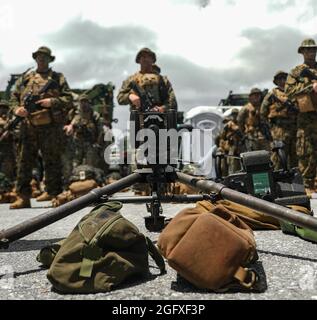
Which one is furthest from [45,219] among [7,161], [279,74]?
[7,161]

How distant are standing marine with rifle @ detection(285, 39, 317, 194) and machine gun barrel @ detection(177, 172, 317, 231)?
460 centimetres

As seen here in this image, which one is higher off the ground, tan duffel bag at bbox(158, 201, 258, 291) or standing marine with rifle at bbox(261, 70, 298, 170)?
standing marine with rifle at bbox(261, 70, 298, 170)

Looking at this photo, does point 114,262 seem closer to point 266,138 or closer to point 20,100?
point 20,100

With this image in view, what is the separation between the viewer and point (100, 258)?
1.95m

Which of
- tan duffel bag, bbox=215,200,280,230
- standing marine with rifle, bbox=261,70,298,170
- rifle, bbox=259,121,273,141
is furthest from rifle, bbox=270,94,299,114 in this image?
tan duffel bag, bbox=215,200,280,230

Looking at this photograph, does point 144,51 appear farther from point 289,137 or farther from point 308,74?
point 289,137

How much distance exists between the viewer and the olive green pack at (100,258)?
6.27 feet

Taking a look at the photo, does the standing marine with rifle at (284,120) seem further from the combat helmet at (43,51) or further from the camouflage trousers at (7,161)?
the camouflage trousers at (7,161)

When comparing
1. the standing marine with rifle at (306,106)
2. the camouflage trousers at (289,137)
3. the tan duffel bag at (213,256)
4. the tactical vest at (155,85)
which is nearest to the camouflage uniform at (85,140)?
the tactical vest at (155,85)

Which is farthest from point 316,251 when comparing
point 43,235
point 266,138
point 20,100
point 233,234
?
point 266,138

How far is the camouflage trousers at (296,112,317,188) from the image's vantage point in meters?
6.93

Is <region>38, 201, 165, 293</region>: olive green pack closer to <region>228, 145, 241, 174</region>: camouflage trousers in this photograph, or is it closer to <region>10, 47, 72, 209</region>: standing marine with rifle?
<region>10, 47, 72, 209</region>: standing marine with rifle

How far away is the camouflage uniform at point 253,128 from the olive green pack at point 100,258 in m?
Result: 7.91

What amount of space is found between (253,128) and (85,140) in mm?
4080
